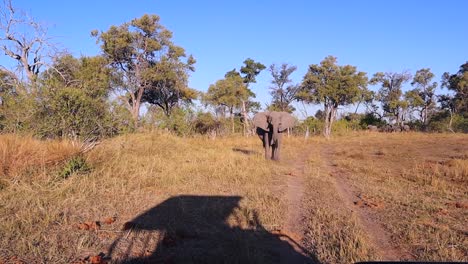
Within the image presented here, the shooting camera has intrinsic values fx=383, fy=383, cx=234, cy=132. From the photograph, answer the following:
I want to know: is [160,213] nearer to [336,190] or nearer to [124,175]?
[124,175]

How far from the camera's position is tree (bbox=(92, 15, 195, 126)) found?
24766 millimetres

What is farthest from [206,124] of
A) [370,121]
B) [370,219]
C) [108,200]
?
[370,219]

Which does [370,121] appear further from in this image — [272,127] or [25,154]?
[25,154]

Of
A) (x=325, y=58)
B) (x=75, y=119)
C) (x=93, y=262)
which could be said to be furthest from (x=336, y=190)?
(x=325, y=58)

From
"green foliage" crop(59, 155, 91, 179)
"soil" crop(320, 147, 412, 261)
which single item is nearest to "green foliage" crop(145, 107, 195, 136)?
"green foliage" crop(59, 155, 91, 179)

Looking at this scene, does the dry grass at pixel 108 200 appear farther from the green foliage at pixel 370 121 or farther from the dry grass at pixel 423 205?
the green foliage at pixel 370 121

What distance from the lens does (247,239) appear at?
429 centimetres

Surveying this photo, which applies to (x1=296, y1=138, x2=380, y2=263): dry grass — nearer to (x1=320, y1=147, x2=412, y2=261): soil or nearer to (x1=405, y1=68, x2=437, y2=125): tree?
(x1=320, y1=147, x2=412, y2=261): soil

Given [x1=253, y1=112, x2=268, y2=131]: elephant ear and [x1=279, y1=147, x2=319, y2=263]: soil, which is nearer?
[x1=279, y1=147, x2=319, y2=263]: soil

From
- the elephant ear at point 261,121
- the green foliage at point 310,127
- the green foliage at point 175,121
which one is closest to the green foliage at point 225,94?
the green foliage at point 175,121

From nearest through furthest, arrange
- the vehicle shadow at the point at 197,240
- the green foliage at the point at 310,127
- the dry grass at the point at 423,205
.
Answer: the vehicle shadow at the point at 197,240, the dry grass at the point at 423,205, the green foliage at the point at 310,127

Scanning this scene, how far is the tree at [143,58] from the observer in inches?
975

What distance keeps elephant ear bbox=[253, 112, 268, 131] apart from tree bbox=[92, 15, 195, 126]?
12739 mm

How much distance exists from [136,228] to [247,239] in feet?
4.41
